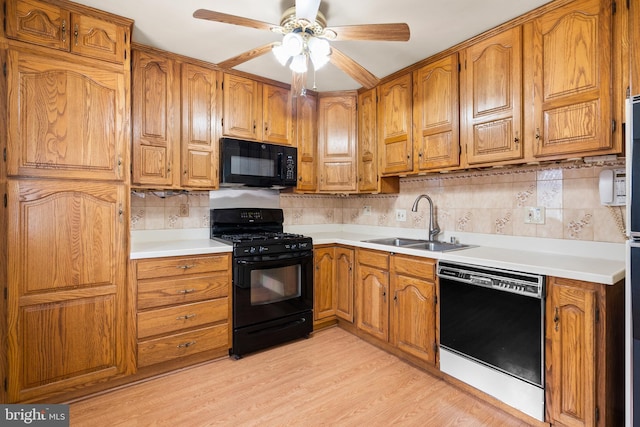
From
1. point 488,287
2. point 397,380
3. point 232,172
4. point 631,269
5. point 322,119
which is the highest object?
point 322,119

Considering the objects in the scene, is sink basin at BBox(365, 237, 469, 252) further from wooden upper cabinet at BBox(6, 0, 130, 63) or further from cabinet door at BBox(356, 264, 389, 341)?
wooden upper cabinet at BBox(6, 0, 130, 63)

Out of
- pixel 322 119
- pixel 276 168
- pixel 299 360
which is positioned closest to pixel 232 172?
pixel 276 168

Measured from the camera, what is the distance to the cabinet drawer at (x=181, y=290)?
210 cm

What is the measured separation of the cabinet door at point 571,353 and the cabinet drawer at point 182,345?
205cm

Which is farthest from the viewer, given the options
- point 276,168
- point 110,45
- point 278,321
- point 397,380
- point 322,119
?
point 322,119

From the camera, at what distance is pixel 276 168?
2883 mm

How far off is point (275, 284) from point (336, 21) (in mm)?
1940

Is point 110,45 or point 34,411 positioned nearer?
point 34,411

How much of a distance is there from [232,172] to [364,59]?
138 cm

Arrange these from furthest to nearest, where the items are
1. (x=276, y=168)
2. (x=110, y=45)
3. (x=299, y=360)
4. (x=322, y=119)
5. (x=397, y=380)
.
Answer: (x=322, y=119)
(x=276, y=168)
(x=299, y=360)
(x=397, y=380)
(x=110, y=45)

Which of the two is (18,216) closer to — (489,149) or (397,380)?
(397,380)

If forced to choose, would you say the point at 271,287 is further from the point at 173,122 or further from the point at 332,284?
the point at 173,122

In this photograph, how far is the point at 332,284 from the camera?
2998 millimetres

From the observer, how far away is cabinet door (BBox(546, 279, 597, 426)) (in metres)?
1.46
